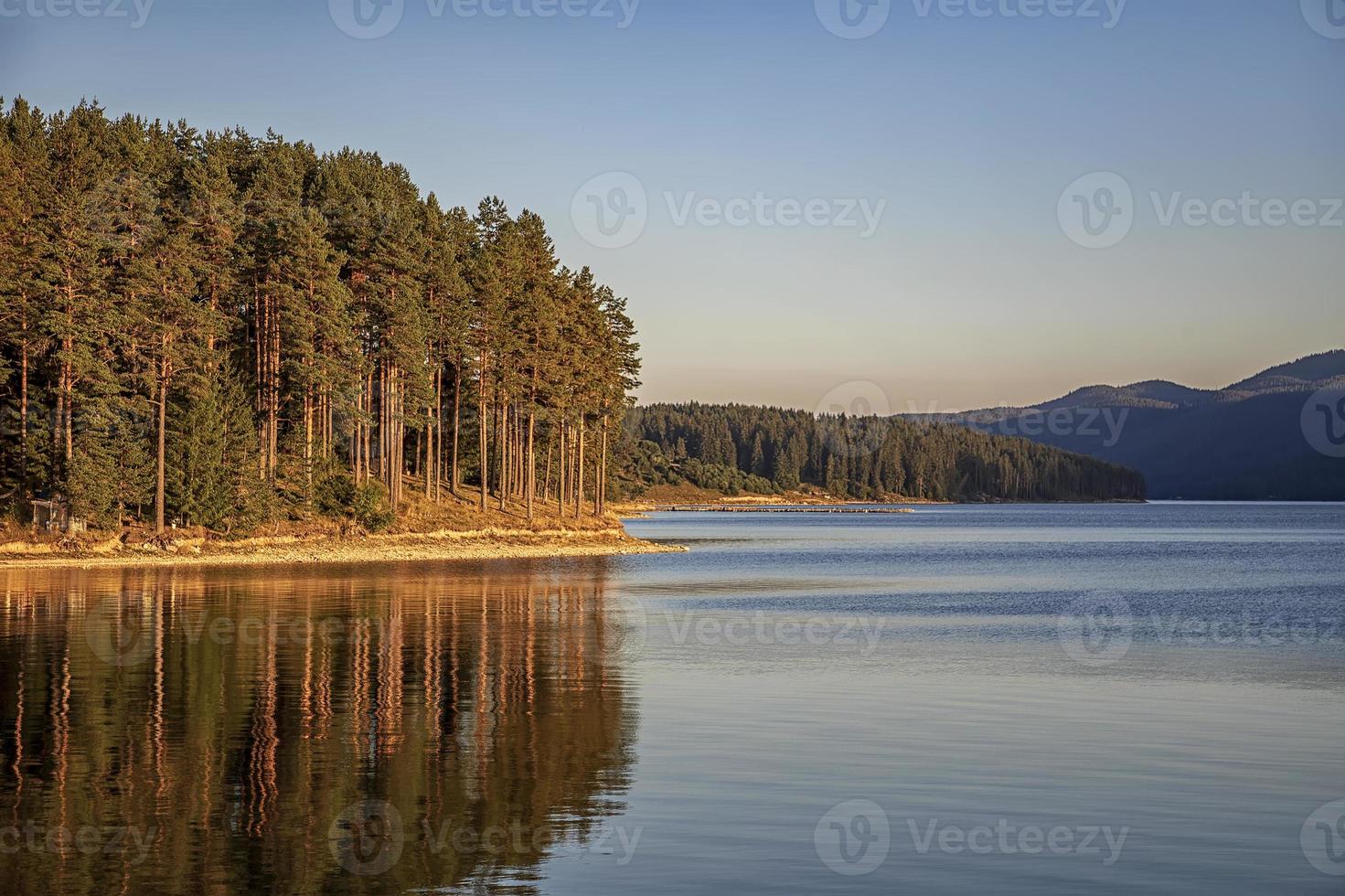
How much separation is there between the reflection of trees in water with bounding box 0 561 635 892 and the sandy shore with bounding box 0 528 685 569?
23482 mm

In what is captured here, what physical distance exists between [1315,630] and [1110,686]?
17.3 meters

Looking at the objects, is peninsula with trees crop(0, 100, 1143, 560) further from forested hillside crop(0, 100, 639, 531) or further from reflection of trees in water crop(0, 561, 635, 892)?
reflection of trees in water crop(0, 561, 635, 892)

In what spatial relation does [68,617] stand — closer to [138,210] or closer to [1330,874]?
[1330,874]

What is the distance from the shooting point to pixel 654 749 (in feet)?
67.8

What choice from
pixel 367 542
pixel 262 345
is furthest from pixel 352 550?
pixel 262 345

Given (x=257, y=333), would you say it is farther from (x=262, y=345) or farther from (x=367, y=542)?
(x=367, y=542)

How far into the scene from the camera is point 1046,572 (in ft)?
248

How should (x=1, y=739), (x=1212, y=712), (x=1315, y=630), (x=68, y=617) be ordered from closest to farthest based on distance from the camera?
(x=1, y=739) → (x=1212, y=712) → (x=68, y=617) → (x=1315, y=630)

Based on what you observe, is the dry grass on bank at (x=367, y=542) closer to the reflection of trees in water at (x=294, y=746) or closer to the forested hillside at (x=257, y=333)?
the forested hillside at (x=257, y=333)

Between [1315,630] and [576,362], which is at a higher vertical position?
[576,362]

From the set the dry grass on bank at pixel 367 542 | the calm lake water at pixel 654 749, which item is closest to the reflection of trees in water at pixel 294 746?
the calm lake water at pixel 654 749

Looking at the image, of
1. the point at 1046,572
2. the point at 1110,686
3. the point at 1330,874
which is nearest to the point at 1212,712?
the point at 1110,686

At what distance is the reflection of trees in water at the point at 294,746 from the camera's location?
14.0 m

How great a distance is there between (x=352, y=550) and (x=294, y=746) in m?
53.8
